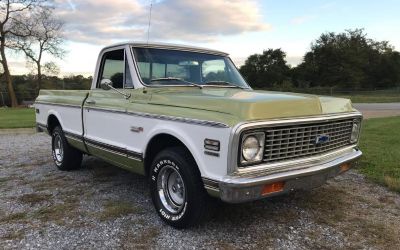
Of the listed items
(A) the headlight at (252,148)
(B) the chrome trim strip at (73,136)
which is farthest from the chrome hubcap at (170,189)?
(B) the chrome trim strip at (73,136)

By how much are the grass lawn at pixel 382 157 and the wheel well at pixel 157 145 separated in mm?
3255

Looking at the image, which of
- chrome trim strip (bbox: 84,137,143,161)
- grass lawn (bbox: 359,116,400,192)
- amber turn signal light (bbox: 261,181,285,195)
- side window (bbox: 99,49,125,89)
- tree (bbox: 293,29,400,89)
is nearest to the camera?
amber turn signal light (bbox: 261,181,285,195)

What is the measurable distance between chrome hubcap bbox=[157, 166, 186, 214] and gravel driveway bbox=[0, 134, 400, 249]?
0.24 metres

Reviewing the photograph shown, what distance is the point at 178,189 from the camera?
4273mm

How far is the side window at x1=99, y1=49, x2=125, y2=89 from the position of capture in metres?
5.31

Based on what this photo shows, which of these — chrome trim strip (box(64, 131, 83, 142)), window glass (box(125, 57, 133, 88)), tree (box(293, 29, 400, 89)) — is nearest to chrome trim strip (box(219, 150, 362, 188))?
window glass (box(125, 57, 133, 88))

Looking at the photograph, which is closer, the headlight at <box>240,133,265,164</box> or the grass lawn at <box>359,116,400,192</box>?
the headlight at <box>240,133,265,164</box>

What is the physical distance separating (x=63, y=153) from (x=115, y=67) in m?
2.21

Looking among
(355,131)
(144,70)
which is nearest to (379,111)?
(355,131)

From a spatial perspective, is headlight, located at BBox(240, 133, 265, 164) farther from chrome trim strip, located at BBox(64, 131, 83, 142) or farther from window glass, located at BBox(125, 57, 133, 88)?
chrome trim strip, located at BBox(64, 131, 83, 142)

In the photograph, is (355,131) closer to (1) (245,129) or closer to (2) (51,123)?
(1) (245,129)

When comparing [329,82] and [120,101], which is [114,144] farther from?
[329,82]

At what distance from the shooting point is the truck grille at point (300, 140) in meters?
3.62

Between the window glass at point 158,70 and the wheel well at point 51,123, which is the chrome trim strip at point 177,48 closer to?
the window glass at point 158,70
